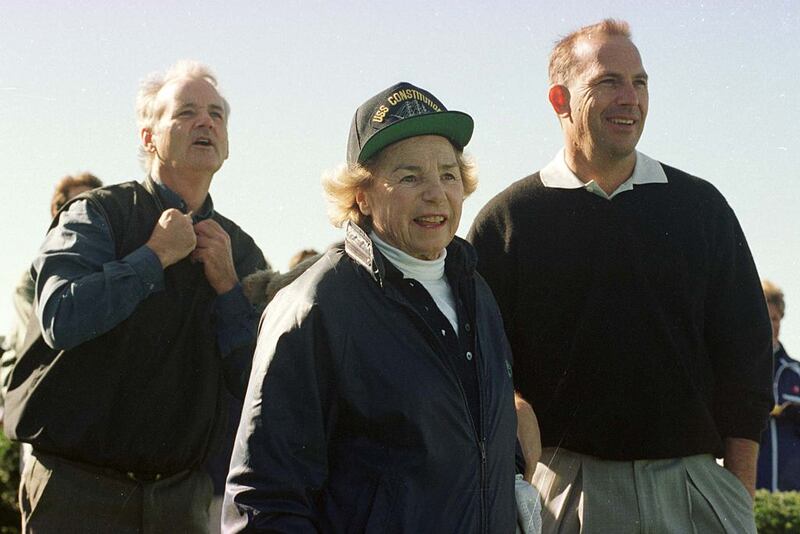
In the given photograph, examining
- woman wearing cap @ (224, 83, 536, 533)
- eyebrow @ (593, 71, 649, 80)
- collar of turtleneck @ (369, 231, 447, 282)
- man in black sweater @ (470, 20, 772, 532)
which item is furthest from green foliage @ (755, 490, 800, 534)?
collar of turtleneck @ (369, 231, 447, 282)

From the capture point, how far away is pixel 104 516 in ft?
12.2

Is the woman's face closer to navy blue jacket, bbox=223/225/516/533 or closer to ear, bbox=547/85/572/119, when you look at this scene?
navy blue jacket, bbox=223/225/516/533

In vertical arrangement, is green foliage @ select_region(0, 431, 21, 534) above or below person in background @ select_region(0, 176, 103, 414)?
below

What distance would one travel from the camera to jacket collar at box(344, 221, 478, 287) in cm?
284

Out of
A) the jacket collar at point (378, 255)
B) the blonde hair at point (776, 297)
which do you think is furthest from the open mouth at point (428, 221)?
the blonde hair at point (776, 297)

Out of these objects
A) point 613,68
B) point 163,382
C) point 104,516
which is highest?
point 613,68

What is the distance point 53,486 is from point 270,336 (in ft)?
4.67

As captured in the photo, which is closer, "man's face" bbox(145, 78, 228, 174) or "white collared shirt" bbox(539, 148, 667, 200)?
"white collared shirt" bbox(539, 148, 667, 200)

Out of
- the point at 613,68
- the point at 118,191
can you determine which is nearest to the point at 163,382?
the point at 118,191

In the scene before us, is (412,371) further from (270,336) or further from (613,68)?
(613,68)

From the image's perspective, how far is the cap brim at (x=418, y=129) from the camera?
296 centimetres

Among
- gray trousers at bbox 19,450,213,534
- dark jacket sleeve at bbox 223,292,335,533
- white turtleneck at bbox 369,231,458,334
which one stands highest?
white turtleneck at bbox 369,231,458,334

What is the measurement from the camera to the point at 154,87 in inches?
172

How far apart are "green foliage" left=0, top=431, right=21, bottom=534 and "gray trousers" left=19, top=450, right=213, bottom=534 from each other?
4921mm
